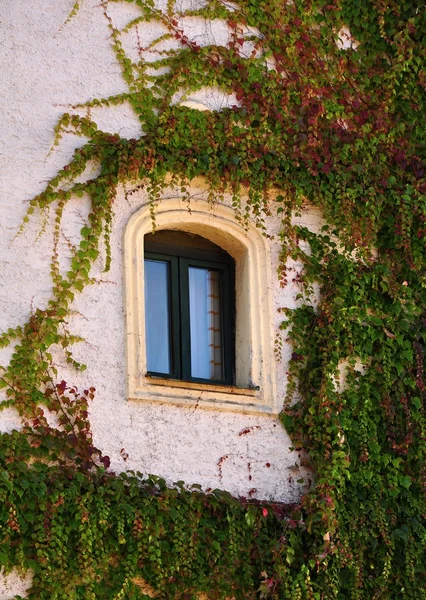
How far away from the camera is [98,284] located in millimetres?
14125

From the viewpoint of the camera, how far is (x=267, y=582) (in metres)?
13.7

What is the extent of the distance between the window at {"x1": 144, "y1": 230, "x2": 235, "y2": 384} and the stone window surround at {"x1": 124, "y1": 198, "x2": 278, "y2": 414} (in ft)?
0.40

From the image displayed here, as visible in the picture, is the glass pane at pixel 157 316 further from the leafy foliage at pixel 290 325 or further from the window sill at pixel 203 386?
the leafy foliage at pixel 290 325

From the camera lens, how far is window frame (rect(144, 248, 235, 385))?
1470cm

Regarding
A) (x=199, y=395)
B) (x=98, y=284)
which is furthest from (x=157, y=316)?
(x=199, y=395)

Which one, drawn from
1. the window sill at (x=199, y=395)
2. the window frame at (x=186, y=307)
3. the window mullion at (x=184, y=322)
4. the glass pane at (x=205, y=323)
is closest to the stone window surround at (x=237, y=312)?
the window sill at (x=199, y=395)

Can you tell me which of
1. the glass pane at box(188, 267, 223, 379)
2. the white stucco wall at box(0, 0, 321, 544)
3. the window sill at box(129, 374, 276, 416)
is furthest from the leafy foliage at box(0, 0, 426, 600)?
the glass pane at box(188, 267, 223, 379)

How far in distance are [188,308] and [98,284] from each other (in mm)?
1116

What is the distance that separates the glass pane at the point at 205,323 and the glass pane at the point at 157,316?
0.26 m

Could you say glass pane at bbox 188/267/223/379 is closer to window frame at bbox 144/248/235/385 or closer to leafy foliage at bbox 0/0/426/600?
window frame at bbox 144/248/235/385

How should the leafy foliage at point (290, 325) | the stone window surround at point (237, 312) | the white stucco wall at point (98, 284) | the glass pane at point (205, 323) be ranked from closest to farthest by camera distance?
the leafy foliage at point (290, 325)
the white stucco wall at point (98, 284)
the stone window surround at point (237, 312)
the glass pane at point (205, 323)

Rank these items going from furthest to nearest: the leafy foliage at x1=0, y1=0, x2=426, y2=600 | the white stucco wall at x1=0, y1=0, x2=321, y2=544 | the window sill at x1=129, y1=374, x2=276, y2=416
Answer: the window sill at x1=129, y1=374, x2=276, y2=416, the white stucco wall at x1=0, y1=0, x2=321, y2=544, the leafy foliage at x1=0, y1=0, x2=426, y2=600

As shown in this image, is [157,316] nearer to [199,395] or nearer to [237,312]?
[237,312]

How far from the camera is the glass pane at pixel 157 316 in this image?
14.7m
